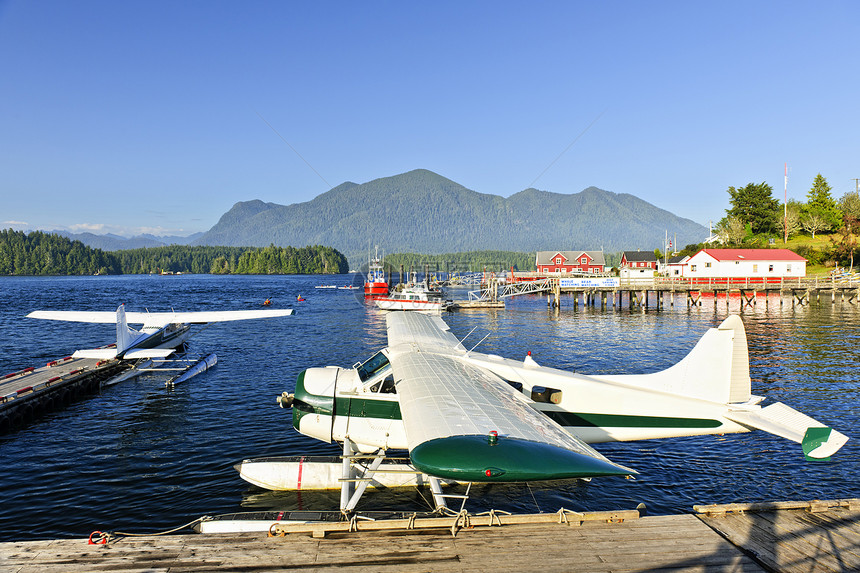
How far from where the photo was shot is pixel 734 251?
6681 centimetres

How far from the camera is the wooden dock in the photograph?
6379 millimetres

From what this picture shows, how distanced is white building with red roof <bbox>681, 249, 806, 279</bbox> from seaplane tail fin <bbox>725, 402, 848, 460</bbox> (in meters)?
62.9

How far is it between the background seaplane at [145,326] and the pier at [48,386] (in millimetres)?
1049

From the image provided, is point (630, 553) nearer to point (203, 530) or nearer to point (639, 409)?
point (639, 409)

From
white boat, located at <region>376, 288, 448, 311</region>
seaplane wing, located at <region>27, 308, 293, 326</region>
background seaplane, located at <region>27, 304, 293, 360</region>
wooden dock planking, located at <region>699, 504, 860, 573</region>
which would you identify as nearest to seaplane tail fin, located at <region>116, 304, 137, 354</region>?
background seaplane, located at <region>27, 304, 293, 360</region>

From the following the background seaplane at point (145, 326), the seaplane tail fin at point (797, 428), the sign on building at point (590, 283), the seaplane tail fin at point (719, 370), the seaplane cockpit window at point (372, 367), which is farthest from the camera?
the sign on building at point (590, 283)

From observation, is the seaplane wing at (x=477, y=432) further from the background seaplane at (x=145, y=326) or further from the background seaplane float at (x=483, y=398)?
the background seaplane at (x=145, y=326)

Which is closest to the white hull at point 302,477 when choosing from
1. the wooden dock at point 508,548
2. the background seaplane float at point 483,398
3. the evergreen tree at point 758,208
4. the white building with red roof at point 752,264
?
the background seaplane float at point 483,398

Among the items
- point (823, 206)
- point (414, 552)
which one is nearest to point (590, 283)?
point (414, 552)

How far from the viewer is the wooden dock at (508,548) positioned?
20.9 ft

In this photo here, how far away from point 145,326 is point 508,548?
75.8ft

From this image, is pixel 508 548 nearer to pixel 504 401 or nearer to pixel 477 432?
pixel 477 432

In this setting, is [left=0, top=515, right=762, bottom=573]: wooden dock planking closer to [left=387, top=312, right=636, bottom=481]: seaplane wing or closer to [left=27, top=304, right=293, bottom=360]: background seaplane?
[left=387, top=312, right=636, bottom=481]: seaplane wing

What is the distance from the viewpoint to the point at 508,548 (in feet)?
22.3
